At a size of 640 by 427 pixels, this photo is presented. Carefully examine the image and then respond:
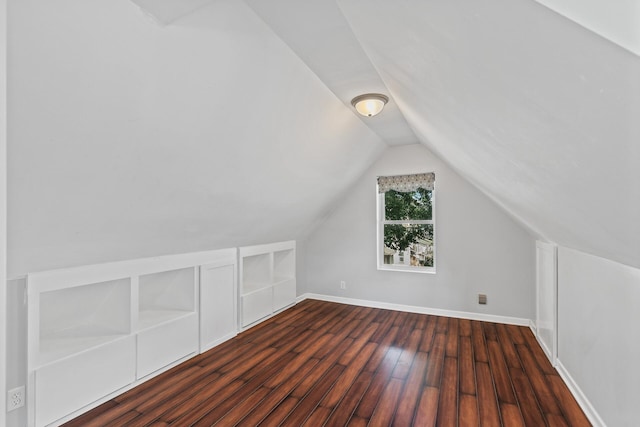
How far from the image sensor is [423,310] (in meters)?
4.33

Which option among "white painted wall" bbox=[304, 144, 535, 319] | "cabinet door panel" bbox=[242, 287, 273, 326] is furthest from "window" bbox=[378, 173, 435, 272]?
"cabinet door panel" bbox=[242, 287, 273, 326]

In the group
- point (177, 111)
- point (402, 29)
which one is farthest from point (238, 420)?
point (402, 29)

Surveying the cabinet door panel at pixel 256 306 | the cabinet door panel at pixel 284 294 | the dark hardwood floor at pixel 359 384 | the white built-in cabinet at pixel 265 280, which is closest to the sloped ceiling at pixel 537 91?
the dark hardwood floor at pixel 359 384

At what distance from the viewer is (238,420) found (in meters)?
2.06

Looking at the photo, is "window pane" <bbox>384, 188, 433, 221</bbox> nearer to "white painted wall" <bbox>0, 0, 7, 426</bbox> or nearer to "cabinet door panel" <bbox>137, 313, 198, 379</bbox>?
"cabinet door panel" <bbox>137, 313, 198, 379</bbox>

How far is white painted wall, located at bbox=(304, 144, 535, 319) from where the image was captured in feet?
12.8

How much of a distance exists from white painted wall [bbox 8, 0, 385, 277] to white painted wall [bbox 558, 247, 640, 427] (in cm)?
233

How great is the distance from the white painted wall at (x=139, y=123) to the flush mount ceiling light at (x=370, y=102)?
0.24m

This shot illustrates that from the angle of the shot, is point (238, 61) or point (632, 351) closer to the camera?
point (632, 351)

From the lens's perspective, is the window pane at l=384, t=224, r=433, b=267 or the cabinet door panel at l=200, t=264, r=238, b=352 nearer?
the cabinet door panel at l=200, t=264, r=238, b=352

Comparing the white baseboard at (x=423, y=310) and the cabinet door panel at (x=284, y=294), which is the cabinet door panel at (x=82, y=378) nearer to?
the cabinet door panel at (x=284, y=294)

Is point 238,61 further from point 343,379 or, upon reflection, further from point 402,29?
point 343,379

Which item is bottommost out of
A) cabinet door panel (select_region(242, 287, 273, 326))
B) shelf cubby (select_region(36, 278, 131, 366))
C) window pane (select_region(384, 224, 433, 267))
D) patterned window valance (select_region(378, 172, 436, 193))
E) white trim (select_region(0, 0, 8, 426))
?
cabinet door panel (select_region(242, 287, 273, 326))

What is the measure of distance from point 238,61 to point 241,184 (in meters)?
1.11
